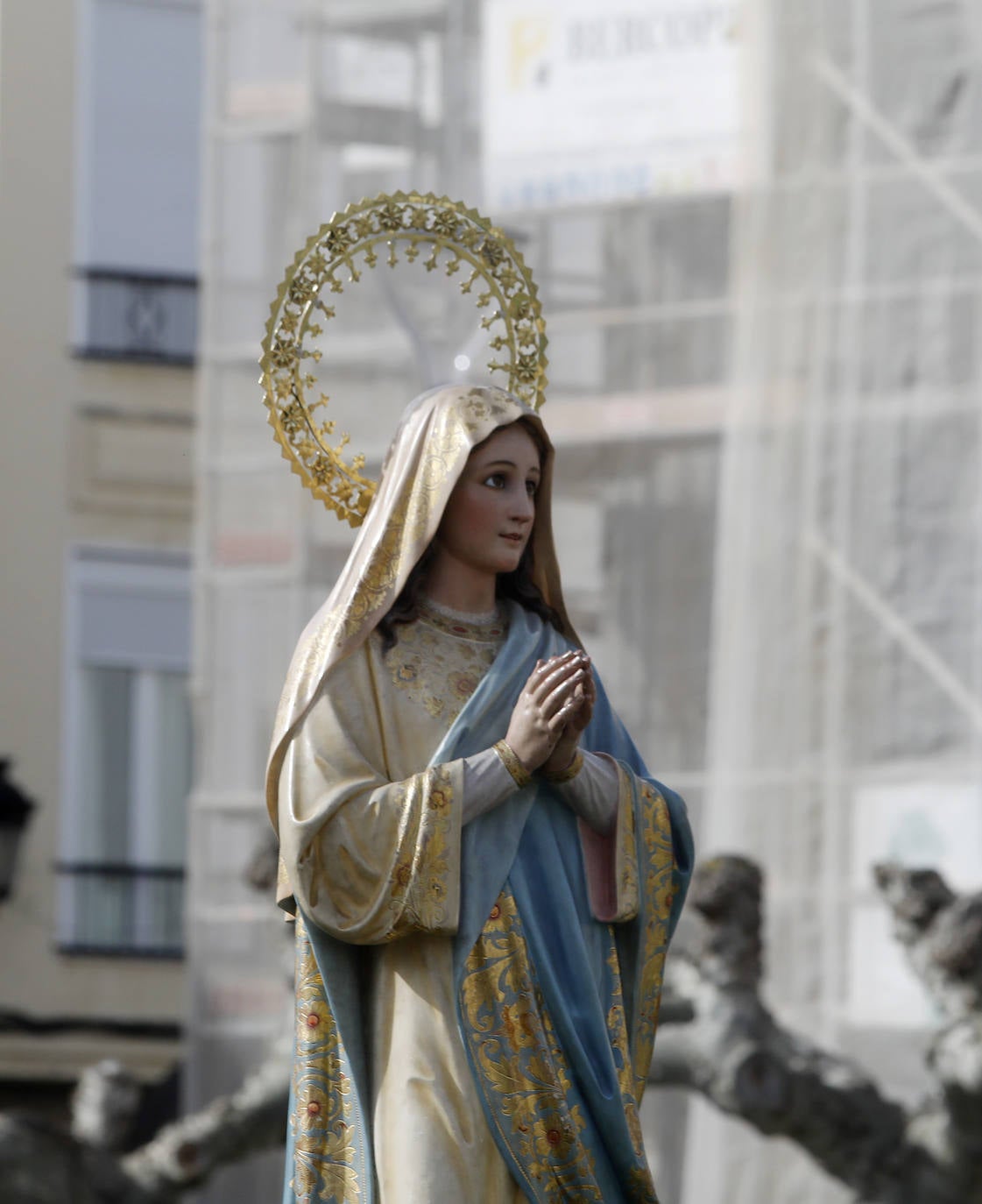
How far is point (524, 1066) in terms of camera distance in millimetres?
5609

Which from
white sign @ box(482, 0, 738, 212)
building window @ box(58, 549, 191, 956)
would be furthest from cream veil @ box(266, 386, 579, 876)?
building window @ box(58, 549, 191, 956)

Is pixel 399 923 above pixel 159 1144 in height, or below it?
above

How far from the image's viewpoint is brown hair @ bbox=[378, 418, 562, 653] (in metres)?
5.85

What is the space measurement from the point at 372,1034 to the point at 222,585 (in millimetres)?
8726

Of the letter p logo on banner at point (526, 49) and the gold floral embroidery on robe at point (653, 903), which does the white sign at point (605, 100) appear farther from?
the gold floral embroidery on robe at point (653, 903)

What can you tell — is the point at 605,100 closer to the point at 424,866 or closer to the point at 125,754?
the point at 125,754

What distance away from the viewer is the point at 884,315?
1256cm

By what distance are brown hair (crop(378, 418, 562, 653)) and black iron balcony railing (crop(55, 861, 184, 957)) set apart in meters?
11.0

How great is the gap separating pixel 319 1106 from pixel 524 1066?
310 millimetres

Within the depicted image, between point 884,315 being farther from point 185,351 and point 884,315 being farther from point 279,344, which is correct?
point 279,344

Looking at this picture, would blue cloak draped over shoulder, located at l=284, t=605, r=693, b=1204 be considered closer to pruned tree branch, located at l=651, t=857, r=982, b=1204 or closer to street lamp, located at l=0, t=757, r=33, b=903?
pruned tree branch, located at l=651, t=857, r=982, b=1204

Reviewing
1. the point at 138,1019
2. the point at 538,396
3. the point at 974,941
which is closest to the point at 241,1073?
the point at 138,1019

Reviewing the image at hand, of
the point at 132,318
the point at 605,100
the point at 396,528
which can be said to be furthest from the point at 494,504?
the point at 132,318

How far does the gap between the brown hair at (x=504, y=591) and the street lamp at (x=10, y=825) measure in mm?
10277
